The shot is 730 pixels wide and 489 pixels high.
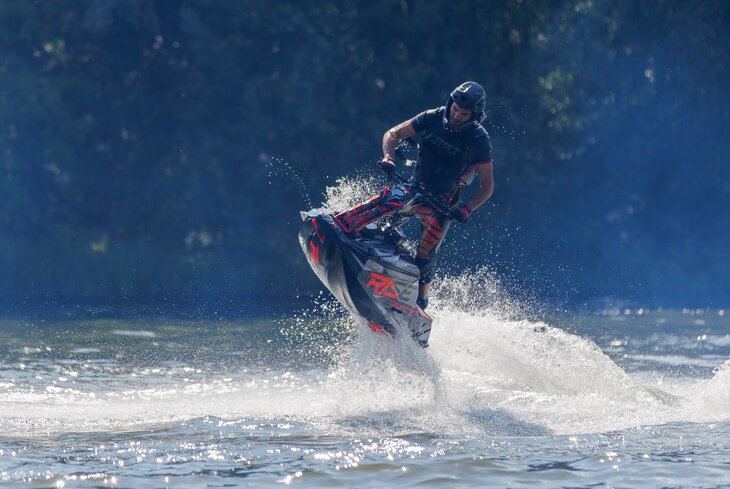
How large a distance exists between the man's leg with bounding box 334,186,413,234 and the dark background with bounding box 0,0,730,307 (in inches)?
600

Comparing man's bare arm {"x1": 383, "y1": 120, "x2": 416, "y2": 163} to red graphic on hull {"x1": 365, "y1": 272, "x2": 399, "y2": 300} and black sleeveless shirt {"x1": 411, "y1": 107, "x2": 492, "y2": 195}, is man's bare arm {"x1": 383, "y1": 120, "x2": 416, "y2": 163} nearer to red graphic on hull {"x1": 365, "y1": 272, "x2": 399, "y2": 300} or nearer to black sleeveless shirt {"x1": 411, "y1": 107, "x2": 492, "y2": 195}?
black sleeveless shirt {"x1": 411, "y1": 107, "x2": 492, "y2": 195}

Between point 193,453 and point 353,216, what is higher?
point 353,216

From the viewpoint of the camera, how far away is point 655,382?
13.3 m

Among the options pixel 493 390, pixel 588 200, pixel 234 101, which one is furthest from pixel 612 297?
pixel 493 390

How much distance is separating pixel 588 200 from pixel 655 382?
18.1 m

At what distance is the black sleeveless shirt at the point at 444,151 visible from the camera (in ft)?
36.9

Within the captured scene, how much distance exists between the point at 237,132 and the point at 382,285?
17.5 m

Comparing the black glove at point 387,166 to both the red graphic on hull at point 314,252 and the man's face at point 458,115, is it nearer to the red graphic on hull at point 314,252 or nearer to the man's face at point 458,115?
the man's face at point 458,115

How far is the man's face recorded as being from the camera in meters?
11.0

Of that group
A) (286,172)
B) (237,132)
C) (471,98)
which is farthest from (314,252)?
(237,132)

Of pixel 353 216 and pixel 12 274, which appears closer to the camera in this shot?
pixel 353 216

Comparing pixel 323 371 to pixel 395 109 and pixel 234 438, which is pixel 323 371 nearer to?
pixel 234 438

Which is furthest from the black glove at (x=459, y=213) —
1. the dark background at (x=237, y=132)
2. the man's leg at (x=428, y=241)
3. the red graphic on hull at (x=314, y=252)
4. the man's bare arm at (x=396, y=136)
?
the dark background at (x=237, y=132)

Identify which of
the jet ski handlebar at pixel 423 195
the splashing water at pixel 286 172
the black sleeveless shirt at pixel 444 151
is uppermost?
the splashing water at pixel 286 172
